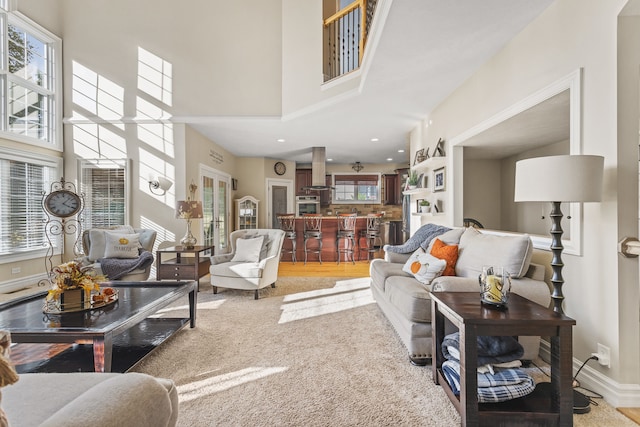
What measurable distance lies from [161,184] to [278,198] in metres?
4.12

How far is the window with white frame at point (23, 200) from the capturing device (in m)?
4.43

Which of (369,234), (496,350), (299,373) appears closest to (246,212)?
(369,234)

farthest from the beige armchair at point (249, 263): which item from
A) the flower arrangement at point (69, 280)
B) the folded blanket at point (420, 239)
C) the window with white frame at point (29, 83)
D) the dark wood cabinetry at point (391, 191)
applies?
the dark wood cabinetry at point (391, 191)

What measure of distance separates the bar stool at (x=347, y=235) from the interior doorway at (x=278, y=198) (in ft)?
8.44

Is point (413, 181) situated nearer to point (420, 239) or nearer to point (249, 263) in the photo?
point (420, 239)

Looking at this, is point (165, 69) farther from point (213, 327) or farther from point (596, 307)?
point (596, 307)

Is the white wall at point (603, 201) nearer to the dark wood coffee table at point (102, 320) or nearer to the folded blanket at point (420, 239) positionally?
the folded blanket at point (420, 239)

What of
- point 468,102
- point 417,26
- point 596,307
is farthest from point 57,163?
point 596,307

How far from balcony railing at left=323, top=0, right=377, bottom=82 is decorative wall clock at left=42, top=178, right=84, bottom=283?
177 inches

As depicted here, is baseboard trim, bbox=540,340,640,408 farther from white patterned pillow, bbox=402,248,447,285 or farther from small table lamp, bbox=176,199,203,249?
small table lamp, bbox=176,199,203,249

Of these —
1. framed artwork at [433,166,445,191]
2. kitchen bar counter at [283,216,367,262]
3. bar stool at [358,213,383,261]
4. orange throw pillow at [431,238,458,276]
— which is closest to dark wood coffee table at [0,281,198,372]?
orange throw pillow at [431,238,458,276]

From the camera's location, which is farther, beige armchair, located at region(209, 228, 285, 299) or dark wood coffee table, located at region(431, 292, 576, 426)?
beige armchair, located at region(209, 228, 285, 299)

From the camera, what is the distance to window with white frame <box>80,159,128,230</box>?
17.4 feet

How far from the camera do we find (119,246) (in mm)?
4211
